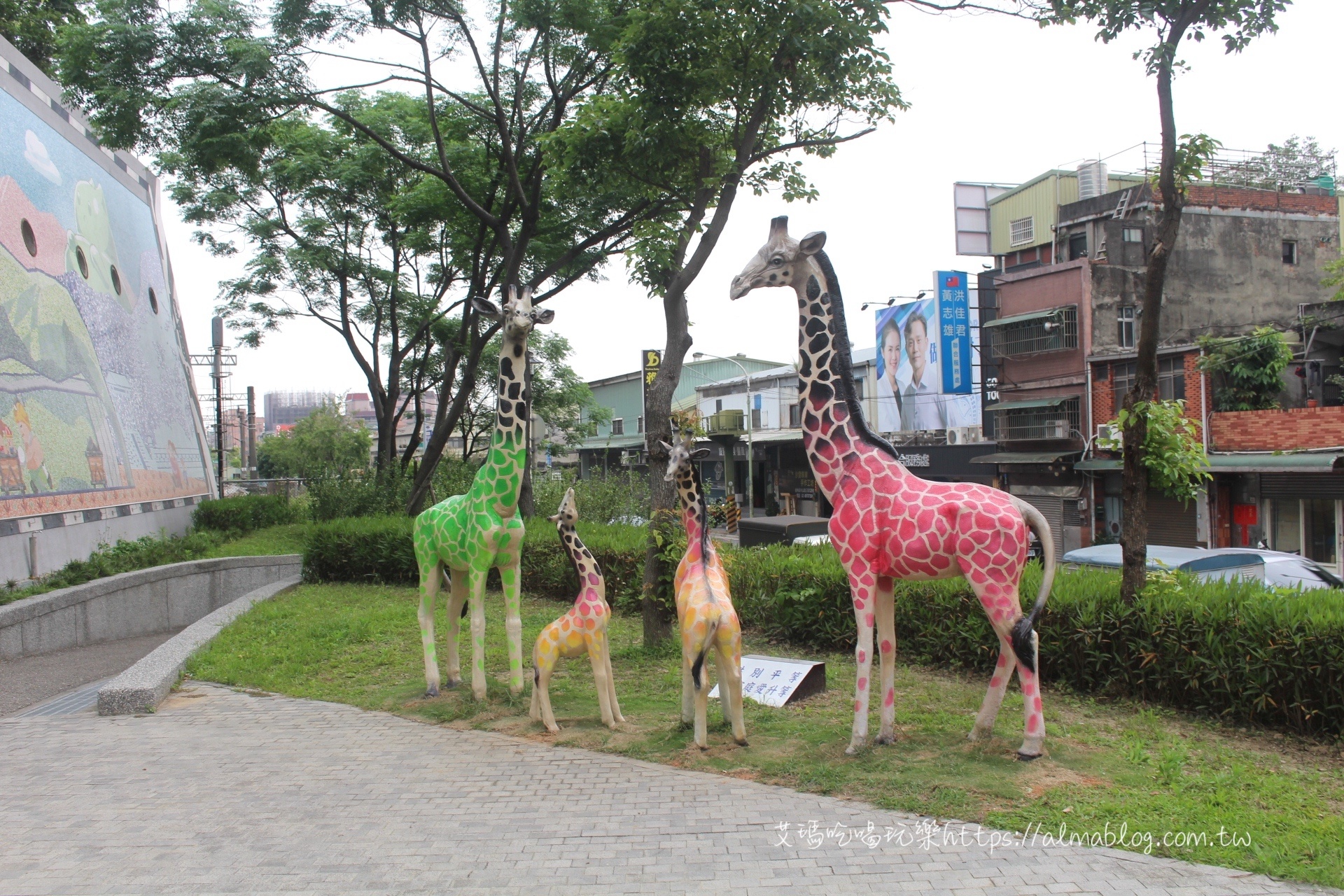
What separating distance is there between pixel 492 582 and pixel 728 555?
16.9 ft

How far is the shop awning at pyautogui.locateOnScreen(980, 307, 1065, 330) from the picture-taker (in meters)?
25.6

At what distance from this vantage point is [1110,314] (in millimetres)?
25156

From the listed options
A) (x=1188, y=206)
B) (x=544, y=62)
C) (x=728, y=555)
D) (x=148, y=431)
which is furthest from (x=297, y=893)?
(x=1188, y=206)

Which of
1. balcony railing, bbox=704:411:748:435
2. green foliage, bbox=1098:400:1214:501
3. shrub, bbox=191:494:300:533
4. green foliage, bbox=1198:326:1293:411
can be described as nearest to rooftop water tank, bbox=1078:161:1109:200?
green foliage, bbox=1198:326:1293:411

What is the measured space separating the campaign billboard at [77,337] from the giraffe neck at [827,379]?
10732 millimetres

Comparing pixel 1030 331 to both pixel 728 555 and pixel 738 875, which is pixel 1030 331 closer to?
pixel 728 555

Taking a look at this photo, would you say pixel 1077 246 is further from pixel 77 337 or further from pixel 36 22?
pixel 36 22

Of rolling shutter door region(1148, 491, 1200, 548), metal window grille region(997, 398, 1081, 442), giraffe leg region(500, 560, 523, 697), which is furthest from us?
metal window grille region(997, 398, 1081, 442)

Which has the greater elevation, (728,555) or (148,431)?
(148,431)

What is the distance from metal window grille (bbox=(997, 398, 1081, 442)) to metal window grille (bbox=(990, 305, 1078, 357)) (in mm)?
1643

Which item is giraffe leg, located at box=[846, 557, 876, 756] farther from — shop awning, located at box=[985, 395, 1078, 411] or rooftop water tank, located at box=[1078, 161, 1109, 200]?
rooftop water tank, located at box=[1078, 161, 1109, 200]

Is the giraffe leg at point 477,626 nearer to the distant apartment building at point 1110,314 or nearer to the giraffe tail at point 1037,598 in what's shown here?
the giraffe tail at point 1037,598

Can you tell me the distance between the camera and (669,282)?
1016 centimetres

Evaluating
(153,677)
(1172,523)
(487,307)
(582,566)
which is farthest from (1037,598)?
(1172,523)
